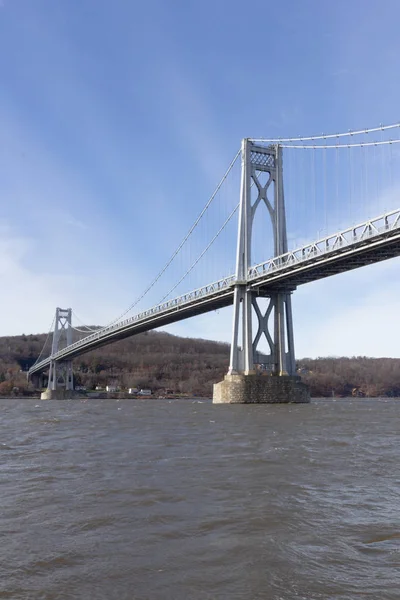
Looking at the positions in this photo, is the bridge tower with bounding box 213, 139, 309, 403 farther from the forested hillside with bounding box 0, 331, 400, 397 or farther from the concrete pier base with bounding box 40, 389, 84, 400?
the forested hillside with bounding box 0, 331, 400, 397

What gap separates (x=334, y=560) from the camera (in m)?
4.28

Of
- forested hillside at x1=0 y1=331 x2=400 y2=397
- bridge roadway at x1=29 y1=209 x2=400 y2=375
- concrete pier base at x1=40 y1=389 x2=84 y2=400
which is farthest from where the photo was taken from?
forested hillside at x1=0 y1=331 x2=400 y2=397

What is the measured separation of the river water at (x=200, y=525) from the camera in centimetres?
381

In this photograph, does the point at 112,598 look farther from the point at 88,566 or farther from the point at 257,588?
the point at 257,588

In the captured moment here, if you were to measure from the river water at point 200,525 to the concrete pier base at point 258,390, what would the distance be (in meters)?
23.3

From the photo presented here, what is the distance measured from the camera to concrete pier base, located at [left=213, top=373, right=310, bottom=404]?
33578 millimetres

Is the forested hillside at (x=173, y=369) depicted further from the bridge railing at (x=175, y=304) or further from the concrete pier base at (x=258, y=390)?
the concrete pier base at (x=258, y=390)

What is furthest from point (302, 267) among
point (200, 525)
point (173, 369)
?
point (173, 369)

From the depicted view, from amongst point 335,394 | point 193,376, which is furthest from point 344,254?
point 193,376

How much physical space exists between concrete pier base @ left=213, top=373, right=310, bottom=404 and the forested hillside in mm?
59302

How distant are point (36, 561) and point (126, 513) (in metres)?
1.54

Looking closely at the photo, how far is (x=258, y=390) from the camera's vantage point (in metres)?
33.9

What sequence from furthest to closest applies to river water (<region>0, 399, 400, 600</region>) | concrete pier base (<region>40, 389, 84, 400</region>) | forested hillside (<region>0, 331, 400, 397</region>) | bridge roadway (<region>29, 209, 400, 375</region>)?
forested hillside (<region>0, 331, 400, 397</region>) → concrete pier base (<region>40, 389, 84, 400</region>) → bridge roadway (<region>29, 209, 400, 375</region>) → river water (<region>0, 399, 400, 600</region>)

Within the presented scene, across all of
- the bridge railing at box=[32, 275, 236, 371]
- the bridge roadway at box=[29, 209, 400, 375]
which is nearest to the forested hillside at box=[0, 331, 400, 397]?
the bridge railing at box=[32, 275, 236, 371]
